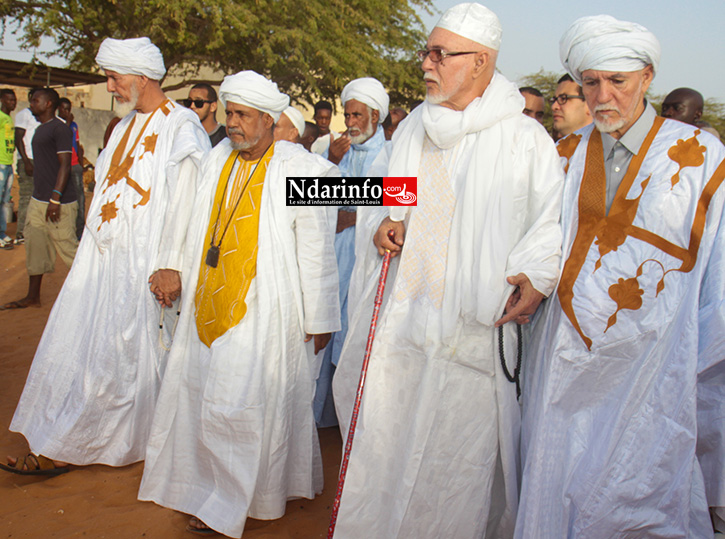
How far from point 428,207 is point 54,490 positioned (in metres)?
2.58

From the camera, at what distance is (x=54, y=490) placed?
3.61m

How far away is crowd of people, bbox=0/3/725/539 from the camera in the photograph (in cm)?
256

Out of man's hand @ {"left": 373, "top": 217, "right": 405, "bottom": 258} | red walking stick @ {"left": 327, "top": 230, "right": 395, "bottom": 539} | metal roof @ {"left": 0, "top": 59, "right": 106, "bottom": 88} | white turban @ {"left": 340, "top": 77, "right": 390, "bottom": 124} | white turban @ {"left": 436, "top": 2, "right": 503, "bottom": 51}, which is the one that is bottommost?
red walking stick @ {"left": 327, "top": 230, "right": 395, "bottom": 539}

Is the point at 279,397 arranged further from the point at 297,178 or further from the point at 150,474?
the point at 297,178

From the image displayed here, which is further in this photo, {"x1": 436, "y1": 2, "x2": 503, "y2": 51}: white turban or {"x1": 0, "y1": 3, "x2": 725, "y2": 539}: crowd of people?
{"x1": 436, "y1": 2, "x2": 503, "y2": 51}: white turban

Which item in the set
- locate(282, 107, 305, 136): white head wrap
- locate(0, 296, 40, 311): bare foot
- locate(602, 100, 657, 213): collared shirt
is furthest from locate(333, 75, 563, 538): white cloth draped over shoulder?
locate(0, 296, 40, 311): bare foot

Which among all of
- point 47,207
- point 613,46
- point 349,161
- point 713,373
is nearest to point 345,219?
point 349,161

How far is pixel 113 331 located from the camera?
388 centimetres

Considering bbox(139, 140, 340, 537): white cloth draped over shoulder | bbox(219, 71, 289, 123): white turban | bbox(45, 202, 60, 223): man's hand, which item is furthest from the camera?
bbox(45, 202, 60, 223): man's hand

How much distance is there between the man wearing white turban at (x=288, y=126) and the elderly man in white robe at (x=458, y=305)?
101 inches

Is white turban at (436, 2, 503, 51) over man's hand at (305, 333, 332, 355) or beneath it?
over

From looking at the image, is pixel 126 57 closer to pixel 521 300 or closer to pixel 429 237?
pixel 429 237

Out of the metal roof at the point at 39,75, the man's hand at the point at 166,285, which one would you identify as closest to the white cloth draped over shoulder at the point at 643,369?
the man's hand at the point at 166,285

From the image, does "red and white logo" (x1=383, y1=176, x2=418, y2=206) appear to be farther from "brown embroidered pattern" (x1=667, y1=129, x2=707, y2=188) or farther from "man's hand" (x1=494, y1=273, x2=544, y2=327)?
"brown embroidered pattern" (x1=667, y1=129, x2=707, y2=188)
